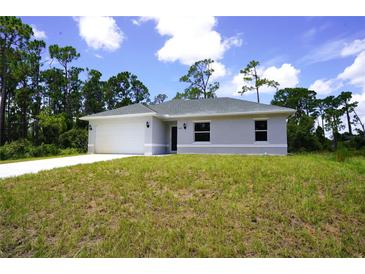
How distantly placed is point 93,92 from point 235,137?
2564cm

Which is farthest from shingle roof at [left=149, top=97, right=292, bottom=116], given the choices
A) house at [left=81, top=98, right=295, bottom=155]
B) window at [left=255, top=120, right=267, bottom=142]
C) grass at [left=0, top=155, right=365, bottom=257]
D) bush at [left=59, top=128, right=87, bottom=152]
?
bush at [left=59, top=128, right=87, bottom=152]

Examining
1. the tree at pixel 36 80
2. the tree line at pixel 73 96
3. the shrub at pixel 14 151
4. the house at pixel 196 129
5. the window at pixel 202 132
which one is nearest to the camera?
the house at pixel 196 129

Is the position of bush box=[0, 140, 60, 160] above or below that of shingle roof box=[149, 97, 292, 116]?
below

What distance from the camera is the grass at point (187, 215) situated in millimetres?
3061

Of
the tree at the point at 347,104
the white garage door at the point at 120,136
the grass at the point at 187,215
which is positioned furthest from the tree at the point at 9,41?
the tree at the point at 347,104

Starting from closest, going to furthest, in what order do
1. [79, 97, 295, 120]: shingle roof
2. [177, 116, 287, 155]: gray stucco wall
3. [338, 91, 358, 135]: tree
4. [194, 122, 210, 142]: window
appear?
[177, 116, 287, 155]: gray stucco wall < [79, 97, 295, 120]: shingle roof < [194, 122, 210, 142]: window < [338, 91, 358, 135]: tree

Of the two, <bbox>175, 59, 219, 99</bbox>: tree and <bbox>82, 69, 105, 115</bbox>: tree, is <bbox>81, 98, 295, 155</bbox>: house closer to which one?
<bbox>175, 59, 219, 99</bbox>: tree

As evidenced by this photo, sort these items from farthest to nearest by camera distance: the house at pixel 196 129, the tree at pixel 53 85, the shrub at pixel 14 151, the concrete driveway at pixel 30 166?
the tree at pixel 53 85
the shrub at pixel 14 151
the house at pixel 196 129
the concrete driveway at pixel 30 166

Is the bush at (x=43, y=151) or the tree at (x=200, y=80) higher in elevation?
the tree at (x=200, y=80)

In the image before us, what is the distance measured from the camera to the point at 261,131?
43.1ft

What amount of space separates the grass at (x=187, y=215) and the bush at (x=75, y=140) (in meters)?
13.6

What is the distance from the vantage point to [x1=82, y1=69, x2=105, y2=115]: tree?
30625mm

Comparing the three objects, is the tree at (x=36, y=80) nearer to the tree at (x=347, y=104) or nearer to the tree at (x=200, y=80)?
the tree at (x=200, y=80)

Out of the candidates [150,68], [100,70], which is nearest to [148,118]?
[150,68]
